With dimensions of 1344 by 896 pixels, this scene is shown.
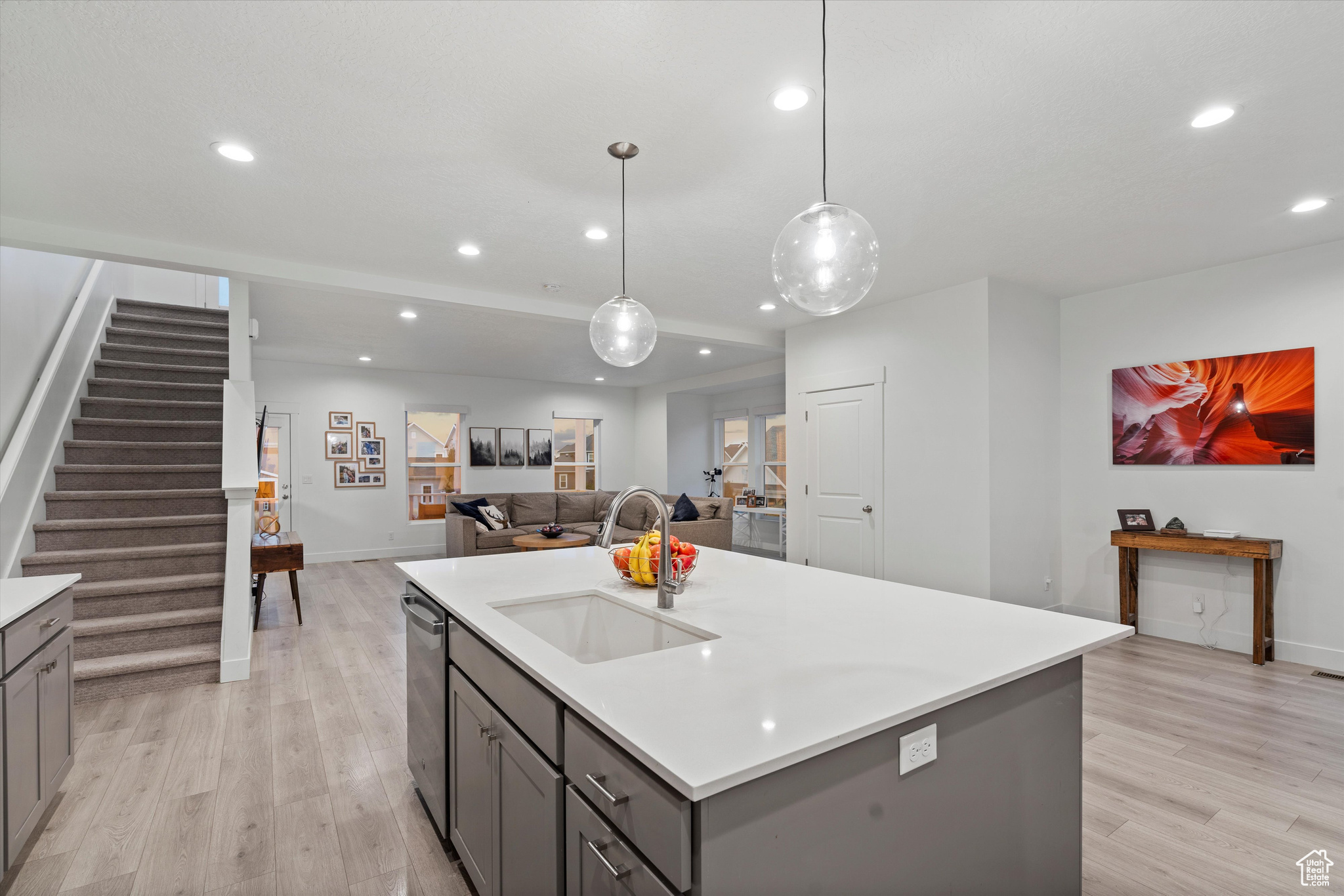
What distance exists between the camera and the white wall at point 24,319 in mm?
3512

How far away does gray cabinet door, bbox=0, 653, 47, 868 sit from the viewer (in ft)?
5.76

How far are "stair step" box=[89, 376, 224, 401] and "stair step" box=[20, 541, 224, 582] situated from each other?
1.28 meters

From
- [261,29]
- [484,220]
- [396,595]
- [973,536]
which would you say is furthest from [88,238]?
[973,536]

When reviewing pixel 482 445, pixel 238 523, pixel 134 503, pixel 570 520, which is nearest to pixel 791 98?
pixel 238 523

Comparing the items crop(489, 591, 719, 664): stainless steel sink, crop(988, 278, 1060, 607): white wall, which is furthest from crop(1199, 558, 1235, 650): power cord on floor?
crop(489, 591, 719, 664): stainless steel sink

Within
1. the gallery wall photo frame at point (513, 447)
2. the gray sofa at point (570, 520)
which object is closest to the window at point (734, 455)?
the gray sofa at point (570, 520)

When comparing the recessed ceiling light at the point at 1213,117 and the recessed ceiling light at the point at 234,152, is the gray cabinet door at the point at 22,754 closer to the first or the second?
the recessed ceiling light at the point at 234,152

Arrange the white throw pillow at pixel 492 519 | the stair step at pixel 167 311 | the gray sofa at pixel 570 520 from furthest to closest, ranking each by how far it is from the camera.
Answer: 1. the white throw pillow at pixel 492 519
2. the gray sofa at pixel 570 520
3. the stair step at pixel 167 311

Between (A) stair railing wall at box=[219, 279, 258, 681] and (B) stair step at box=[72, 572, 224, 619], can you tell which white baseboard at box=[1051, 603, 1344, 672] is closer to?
(A) stair railing wall at box=[219, 279, 258, 681]

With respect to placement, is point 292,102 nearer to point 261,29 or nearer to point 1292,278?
point 261,29

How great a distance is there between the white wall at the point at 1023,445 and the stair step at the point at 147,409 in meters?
5.55

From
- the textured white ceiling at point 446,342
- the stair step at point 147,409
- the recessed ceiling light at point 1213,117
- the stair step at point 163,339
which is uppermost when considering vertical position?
the recessed ceiling light at point 1213,117

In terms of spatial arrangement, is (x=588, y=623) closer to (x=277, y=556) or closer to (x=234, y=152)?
(x=234, y=152)

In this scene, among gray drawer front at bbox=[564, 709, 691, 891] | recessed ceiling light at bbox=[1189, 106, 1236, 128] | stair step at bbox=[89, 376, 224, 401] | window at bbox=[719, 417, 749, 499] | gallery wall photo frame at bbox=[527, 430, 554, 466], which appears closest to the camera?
gray drawer front at bbox=[564, 709, 691, 891]
